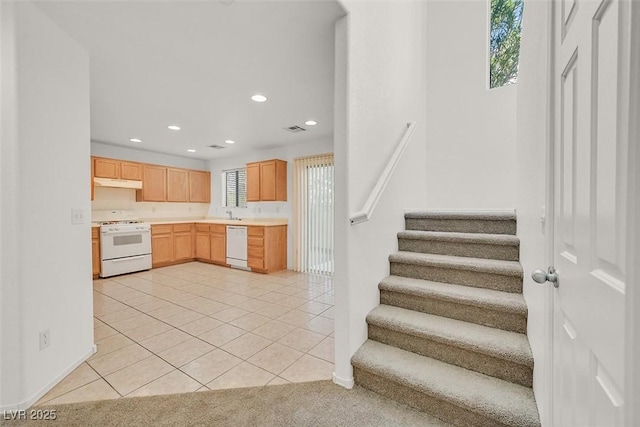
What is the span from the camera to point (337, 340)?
6.04 ft

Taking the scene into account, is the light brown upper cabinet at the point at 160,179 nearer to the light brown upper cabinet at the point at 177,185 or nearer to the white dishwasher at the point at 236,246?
the light brown upper cabinet at the point at 177,185

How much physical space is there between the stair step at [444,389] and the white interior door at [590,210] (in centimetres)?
41

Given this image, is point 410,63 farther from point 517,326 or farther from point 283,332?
point 283,332

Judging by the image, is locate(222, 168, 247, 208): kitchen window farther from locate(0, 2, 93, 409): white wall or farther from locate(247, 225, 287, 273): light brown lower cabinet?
locate(0, 2, 93, 409): white wall

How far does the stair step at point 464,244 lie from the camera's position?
6.95 feet

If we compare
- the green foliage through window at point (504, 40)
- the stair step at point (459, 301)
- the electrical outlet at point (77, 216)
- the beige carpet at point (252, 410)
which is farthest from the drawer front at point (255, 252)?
the green foliage through window at point (504, 40)

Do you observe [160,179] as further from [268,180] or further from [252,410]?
[252,410]

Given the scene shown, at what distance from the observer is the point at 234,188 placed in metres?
6.60

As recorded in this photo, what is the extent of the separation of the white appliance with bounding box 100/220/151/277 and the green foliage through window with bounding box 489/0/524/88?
6183 mm

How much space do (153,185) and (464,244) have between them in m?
5.81

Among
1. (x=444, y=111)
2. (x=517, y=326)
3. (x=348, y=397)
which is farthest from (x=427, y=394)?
(x=444, y=111)

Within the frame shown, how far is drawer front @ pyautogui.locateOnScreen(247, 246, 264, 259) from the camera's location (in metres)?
5.07

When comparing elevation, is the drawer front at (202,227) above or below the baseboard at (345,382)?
above

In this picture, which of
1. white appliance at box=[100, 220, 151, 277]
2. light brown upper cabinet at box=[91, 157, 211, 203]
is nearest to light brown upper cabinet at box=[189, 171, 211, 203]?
light brown upper cabinet at box=[91, 157, 211, 203]
